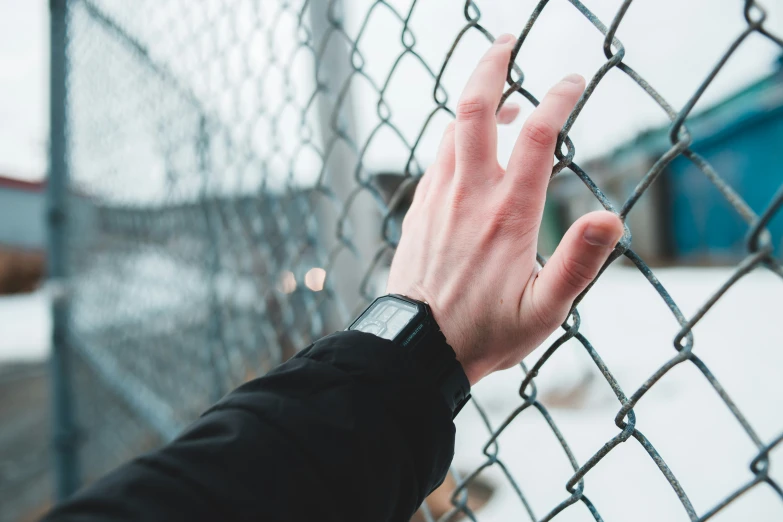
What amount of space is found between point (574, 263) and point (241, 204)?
1.37 meters

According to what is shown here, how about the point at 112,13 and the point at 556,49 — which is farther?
the point at 112,13

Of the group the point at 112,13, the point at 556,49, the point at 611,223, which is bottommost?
the point at 611,223

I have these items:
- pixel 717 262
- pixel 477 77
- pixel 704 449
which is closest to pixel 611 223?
pixel 477 77

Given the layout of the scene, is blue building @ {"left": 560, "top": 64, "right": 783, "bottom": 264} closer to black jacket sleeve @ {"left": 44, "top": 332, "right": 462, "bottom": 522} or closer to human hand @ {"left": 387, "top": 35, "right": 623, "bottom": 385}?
human hand @ {"left": 387, "top": 35, "right": 623, "bottom": 385}

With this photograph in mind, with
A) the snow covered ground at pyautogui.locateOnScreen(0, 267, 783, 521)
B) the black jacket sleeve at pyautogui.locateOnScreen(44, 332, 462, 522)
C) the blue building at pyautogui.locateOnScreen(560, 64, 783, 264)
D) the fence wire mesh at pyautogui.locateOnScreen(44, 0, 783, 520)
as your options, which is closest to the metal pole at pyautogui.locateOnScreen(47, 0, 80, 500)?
the fence wire mesh at pyautogui.locateOnScreen(44, 0, 783, 520)

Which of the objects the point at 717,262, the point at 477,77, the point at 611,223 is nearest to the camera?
the point at 611,223

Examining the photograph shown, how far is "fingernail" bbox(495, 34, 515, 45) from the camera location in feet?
1.95

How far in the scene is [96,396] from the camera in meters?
3.49

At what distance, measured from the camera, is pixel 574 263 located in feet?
1.61

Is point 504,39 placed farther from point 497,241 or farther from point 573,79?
point 497,241

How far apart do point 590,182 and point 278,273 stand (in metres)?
1.22

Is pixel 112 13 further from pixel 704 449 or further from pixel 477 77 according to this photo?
pixel 704 449

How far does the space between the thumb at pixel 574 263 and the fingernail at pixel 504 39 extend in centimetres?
27

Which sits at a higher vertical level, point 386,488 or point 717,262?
point 717,262
